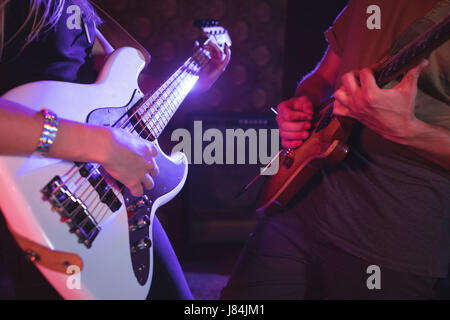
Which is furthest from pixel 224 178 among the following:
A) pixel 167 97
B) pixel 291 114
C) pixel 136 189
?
pixel 136 189

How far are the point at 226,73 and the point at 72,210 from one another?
225 centimetres

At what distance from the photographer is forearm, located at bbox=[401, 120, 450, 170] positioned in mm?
842

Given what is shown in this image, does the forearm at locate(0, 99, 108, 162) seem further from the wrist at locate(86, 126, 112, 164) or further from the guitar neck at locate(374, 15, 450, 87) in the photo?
the guitar neck at locate(374, 15, 450, 87)

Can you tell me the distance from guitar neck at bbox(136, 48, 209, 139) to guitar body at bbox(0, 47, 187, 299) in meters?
0.06

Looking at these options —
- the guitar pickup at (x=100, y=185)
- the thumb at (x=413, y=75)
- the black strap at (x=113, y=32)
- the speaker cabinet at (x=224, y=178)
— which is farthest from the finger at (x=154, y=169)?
the speaker cabinet at (x=224, y=178)

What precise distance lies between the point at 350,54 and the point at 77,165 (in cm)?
104

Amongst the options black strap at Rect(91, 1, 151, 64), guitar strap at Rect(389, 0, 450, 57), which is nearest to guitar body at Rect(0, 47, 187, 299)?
black strap at Rect(91, 1, 151, 64)

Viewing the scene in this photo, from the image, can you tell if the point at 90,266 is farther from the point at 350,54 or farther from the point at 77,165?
the point at 350,54

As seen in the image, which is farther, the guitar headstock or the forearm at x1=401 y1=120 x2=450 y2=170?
the guitar headstock

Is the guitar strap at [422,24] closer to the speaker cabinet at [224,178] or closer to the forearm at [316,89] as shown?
the forearm at [316,89]

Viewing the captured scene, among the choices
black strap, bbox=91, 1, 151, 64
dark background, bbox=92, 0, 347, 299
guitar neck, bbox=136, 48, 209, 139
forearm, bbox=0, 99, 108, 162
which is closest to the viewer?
forearm, bbox=0, 99, 108, 162

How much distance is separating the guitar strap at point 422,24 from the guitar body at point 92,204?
850mm

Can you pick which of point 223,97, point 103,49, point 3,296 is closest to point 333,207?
point 103,49
